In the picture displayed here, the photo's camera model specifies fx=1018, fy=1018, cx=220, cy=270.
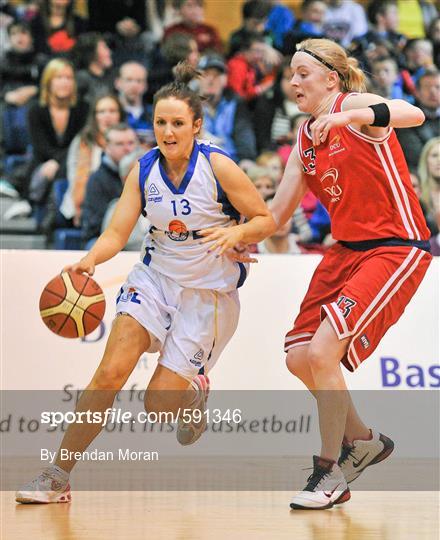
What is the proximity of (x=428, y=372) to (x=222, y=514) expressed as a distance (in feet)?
10.6

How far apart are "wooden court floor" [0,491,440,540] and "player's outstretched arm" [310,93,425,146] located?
1731 mm

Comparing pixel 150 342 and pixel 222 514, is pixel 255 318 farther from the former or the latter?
pixel 222 514

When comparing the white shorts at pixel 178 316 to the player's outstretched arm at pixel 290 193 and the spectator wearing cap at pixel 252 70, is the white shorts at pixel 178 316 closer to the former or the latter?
the player's outstretched arm at pixel 290 193

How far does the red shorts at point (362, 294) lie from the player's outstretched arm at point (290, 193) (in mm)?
353

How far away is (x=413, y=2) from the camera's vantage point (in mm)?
11492

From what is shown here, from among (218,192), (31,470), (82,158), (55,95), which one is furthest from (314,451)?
(55,95)

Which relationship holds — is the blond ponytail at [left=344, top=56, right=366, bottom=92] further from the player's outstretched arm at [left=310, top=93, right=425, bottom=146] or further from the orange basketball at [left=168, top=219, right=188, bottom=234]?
the orange basketball at [left=168, top=219, right=188, bottom=234]

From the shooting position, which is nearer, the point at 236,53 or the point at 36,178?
the point at 36,178

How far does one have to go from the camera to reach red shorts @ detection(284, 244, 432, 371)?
488cm

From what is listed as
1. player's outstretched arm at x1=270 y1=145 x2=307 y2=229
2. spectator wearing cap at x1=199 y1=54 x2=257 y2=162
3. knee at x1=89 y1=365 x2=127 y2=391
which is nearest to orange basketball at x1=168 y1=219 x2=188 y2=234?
player's outstretched arm at x1=270 y1=145 x2=307 y2=229

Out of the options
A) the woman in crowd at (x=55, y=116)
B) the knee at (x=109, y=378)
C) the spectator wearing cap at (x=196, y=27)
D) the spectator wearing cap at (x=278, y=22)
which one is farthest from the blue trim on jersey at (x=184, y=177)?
the spectator wearing cap at (x=278, y=22)

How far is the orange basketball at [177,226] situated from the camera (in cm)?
519

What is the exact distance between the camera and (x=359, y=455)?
5270 millimetres

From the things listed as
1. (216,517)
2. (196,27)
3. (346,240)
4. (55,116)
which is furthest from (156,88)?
(216,517)
